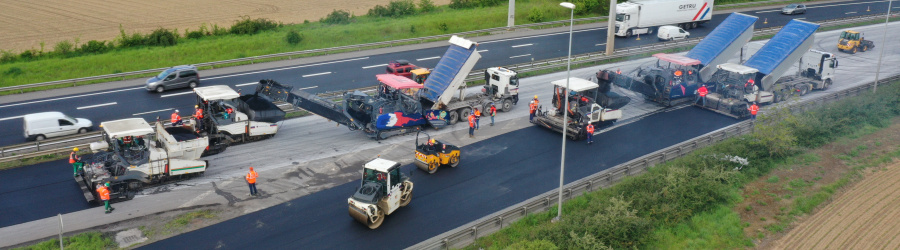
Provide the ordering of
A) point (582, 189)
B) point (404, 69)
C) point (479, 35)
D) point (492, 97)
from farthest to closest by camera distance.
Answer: point (479, 35) → point (404, 69) → point (492, 97) → point (582, 189)

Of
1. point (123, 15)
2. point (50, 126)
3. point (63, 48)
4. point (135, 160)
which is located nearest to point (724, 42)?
point (135, 160)

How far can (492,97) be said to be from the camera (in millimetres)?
34375

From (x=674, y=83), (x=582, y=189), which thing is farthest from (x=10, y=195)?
(x=674, y=83)

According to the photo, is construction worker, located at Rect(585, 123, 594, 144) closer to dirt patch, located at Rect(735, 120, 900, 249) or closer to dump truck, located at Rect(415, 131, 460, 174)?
dump truck, located at Rect(415, 131, 460, 174)

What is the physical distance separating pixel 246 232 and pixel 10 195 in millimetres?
9841

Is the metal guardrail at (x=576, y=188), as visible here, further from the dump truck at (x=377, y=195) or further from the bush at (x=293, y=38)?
the bush at (x=293, y=38)

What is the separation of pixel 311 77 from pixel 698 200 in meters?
25.4

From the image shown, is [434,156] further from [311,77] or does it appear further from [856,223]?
[311,77]

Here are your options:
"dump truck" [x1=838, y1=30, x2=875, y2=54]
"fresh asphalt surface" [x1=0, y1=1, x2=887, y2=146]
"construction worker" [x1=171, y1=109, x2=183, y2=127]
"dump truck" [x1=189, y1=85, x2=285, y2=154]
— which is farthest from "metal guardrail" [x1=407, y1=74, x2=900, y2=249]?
"dump truck" [x1=838, y1=30, x2=875, y2=54]

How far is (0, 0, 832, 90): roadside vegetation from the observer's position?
4175 cm

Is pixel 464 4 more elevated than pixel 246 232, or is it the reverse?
pixel 464 4

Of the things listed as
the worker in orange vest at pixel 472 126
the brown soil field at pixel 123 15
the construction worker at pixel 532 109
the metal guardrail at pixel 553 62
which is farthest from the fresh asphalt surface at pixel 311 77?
the brown soil field at pixel 123 15

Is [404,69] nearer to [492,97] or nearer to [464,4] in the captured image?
[492,97]

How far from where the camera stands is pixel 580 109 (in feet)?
102
